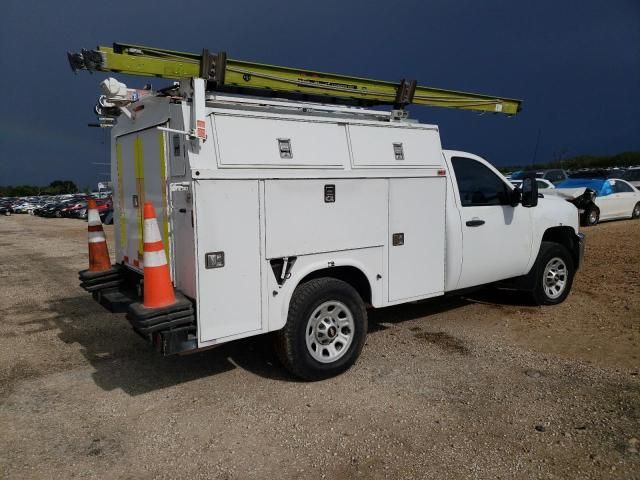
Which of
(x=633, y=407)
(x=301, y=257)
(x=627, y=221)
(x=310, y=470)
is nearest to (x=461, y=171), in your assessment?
(x=301, y=257)

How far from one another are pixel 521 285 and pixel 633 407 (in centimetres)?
285

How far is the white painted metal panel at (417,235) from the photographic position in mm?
5172

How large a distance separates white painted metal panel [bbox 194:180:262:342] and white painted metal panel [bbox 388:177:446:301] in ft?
5.05

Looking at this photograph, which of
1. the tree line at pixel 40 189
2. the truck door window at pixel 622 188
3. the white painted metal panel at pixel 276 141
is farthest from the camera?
the tree line at pixel 40 189

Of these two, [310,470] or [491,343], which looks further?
[491,343]

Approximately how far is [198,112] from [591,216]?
1639 cm

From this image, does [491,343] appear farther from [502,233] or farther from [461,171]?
[461,171]

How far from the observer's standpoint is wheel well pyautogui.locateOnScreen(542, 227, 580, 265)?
7.15 metres

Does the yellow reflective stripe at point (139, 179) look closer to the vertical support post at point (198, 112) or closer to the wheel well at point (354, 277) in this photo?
the vertical support post at point (198, 112)

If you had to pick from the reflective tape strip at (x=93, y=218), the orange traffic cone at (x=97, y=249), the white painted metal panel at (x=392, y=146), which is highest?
the white painted metal panel at (x=392, y=146)

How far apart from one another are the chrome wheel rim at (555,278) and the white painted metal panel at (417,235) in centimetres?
217

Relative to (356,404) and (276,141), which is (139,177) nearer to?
(276,141)

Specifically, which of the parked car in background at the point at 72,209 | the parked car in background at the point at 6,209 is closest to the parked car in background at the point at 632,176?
the parked car in background at the point at 72,209

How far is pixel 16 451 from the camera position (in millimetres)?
3686
